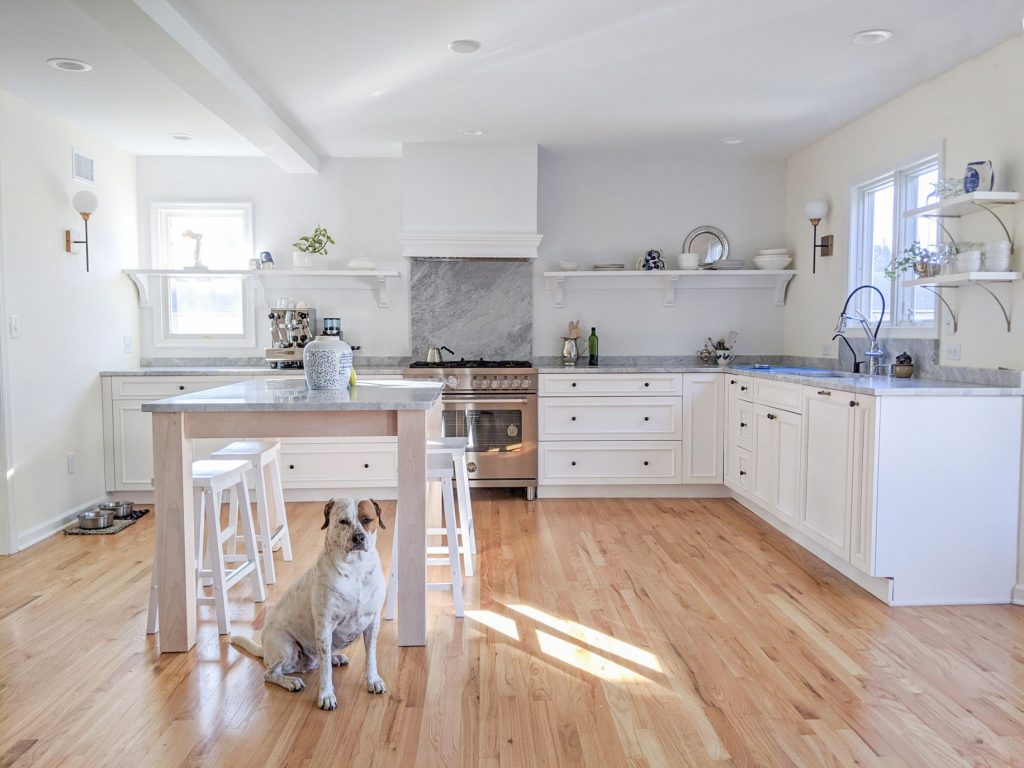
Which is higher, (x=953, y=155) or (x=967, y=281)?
(x=953, y=155)

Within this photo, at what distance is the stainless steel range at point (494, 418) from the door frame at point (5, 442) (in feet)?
7.23

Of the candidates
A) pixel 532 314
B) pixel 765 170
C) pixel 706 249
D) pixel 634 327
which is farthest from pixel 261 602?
pixel 765 170

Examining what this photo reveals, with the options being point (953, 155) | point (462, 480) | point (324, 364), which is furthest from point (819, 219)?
point (324, 364)

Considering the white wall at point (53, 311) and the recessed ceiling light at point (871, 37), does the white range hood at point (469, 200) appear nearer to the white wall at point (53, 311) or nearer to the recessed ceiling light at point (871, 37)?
the white wall at point (53, 311)

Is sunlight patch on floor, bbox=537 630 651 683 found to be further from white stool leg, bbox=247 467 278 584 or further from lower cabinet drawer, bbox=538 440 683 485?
lower cabinet drawer, bbox=538 440 683 485

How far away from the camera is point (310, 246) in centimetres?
513

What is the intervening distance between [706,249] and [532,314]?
137 centimetres

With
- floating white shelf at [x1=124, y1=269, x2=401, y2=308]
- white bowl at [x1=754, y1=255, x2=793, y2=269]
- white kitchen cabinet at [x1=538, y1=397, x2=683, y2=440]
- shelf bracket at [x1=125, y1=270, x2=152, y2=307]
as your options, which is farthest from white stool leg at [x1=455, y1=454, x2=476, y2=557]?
shelf bracket at [x1=125, y1=270, x2=152, y2=307]

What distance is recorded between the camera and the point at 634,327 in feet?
17.6

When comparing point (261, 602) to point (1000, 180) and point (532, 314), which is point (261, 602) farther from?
point (1000, 180)

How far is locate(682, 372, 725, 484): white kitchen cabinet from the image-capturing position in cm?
477

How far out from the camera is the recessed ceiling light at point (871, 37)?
3021 mm

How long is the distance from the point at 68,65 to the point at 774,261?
4.33 metres

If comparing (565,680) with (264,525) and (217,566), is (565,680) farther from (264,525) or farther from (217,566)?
(264,525)
